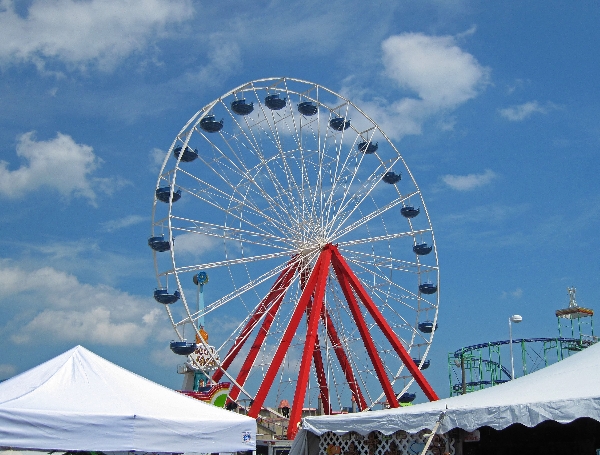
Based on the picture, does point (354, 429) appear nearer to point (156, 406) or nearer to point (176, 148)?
point (156, 406)

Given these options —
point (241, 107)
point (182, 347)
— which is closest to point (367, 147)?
point (241, 107)

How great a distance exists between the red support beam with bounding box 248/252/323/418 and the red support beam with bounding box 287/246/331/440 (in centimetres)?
23

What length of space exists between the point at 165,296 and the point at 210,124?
5.83m

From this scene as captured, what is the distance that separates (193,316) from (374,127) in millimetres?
11558

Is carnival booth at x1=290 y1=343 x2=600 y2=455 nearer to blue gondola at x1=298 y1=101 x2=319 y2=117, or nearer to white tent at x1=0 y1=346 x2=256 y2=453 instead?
white tent at x1=0 y1=346 x2=256 y2=453

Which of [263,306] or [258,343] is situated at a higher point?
[263,306]

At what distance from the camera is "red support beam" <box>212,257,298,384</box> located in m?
22.5

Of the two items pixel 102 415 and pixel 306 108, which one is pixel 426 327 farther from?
pixel 102 415

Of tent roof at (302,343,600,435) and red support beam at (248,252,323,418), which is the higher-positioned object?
red support beam at (248,252,323,418)

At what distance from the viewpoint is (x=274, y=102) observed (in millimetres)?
24094

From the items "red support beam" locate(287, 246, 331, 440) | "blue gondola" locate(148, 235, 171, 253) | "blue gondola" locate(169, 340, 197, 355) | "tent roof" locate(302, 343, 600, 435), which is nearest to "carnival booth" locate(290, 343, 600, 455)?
"tent roof" locate(302, 343, 600, 435)

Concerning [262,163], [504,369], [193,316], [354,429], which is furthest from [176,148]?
[504,369]

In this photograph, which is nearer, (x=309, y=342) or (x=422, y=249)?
(x=309, y=342)

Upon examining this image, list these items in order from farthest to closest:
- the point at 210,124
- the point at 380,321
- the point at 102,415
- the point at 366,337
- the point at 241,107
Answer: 1. the point at 380,321
2. the point at 366,337
3. the point at 241,107
4. the point at 210,124
5. the point at 102,415
